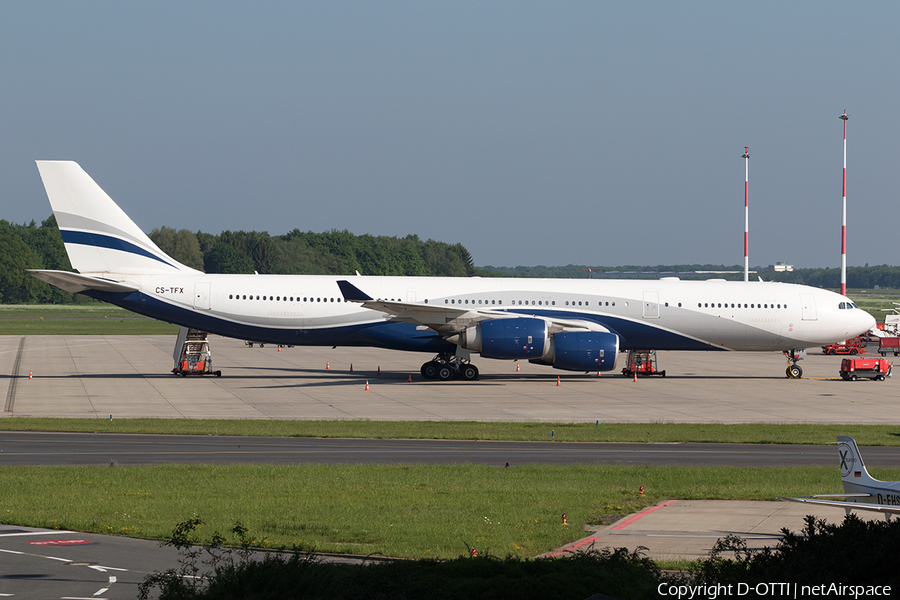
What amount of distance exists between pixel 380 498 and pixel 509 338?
20.9m

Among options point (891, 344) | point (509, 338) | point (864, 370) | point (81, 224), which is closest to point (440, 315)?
point (509, 338)

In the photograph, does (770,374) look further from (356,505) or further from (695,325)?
(356,505)

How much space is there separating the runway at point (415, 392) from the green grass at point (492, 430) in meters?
1.43

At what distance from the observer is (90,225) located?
38.1 meters

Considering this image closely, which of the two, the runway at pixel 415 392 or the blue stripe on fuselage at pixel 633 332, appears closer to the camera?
the runway at pixel 415 392

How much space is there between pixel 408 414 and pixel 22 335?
54928 mm

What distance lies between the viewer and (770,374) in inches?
1780

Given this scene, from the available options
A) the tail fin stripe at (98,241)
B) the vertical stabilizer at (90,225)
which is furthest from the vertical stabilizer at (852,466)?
the tail fin stripe at (98,241)

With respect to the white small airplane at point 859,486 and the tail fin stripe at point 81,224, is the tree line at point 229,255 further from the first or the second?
the white small airplane at point 859,486

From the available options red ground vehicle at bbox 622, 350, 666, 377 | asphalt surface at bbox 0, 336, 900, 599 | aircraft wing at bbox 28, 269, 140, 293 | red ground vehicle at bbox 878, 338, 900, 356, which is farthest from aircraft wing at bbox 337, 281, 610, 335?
red ground vehicle at bbox 878, 338, 900, 356

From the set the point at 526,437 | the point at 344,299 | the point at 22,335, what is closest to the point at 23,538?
the point at 526,437

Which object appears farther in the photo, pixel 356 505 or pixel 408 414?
pixel 408 414

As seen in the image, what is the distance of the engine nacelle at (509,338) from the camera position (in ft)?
120

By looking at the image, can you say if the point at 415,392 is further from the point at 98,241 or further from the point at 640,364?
the point at 98,241
